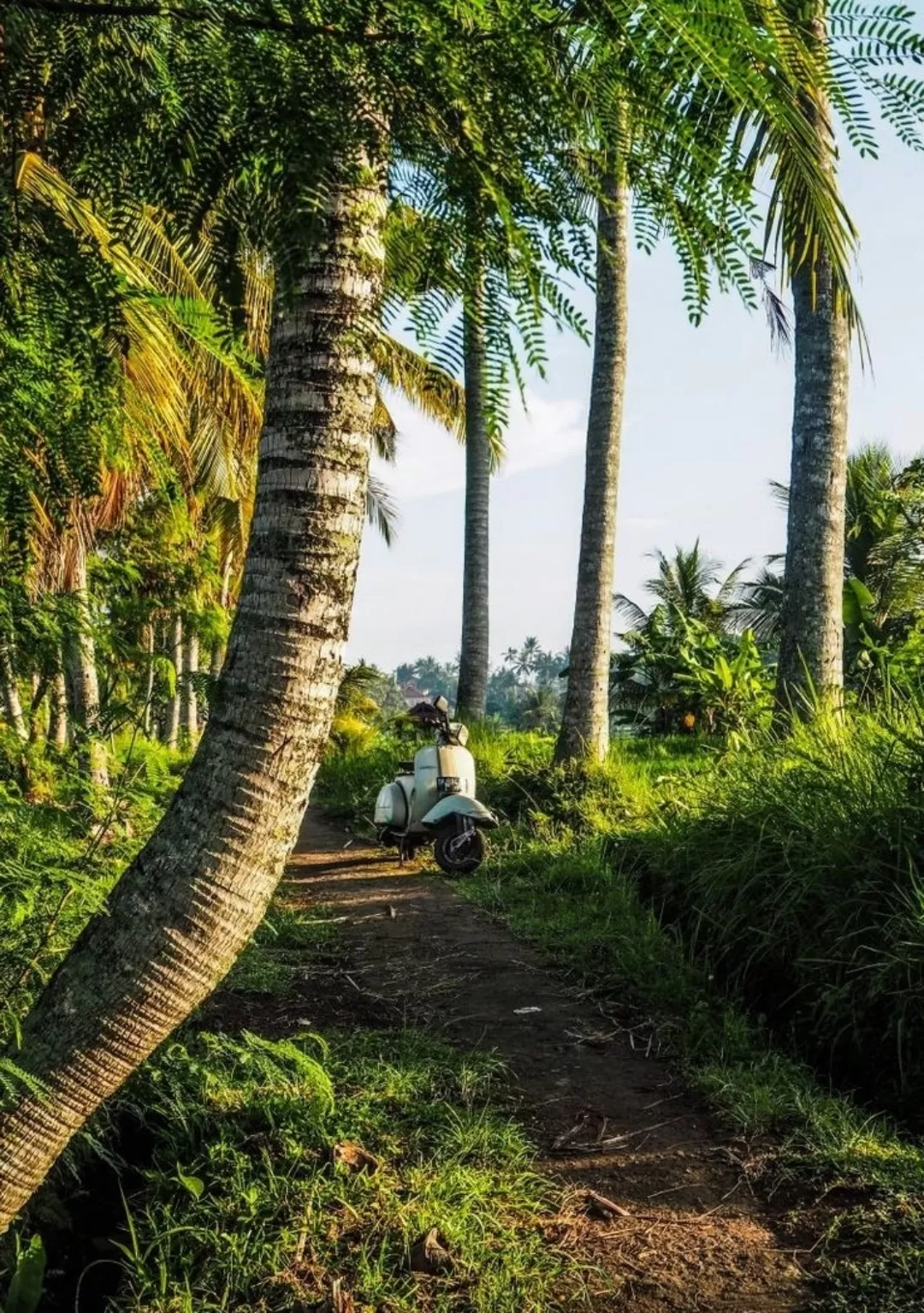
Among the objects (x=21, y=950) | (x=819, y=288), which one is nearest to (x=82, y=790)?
(x=21, y=950)

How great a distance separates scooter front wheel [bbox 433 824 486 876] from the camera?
24.4 feet

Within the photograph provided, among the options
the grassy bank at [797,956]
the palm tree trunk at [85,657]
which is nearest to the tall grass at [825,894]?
the grassy bank at [797,956]

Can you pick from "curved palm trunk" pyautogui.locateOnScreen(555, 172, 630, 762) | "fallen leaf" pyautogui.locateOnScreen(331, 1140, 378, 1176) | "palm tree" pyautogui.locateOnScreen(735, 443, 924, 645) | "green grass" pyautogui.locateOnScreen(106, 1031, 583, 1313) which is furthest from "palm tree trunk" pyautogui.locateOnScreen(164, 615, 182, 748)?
"palm tree" pyautogui.locateOnScreen(735, 443, 924, 645)

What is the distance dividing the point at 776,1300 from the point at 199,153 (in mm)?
2731

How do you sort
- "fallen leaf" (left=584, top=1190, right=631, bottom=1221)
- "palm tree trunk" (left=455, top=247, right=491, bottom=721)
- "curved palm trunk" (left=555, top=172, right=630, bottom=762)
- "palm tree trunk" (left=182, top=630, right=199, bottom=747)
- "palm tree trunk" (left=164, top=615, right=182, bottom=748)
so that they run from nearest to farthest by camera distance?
"fallen leaf" (left=584, top=1190, right=631, bottom=1221), "palm tree trunk" (left=164, top=615, right=182, bottom=748), "curved palm trunk" (left=555, top=172, right=630, bottom=762), "palm tree trunk" (left=455, top=247, right=491, bottom=721), "palm tree trunk" (left=182, top=630, right=199, bottom=747)

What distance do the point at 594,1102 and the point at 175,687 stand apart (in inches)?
79.3

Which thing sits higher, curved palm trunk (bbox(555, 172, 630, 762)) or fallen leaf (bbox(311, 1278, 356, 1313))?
curved palm trunk (bbox(555, 172, 630, 762))

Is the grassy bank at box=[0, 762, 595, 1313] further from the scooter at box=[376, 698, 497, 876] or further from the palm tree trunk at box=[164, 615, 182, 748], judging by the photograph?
the scooter at box=[376, 698, 497, 876]

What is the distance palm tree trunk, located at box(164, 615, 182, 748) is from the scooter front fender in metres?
1.98

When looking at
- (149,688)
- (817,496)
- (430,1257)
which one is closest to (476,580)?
(817,496)

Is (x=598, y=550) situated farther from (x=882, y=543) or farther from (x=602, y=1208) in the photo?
(x=882, y=543)

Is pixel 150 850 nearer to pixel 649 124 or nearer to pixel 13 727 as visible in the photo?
pixel 649 124

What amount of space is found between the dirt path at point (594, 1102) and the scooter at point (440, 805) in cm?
80

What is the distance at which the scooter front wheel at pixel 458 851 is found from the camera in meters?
7.45
